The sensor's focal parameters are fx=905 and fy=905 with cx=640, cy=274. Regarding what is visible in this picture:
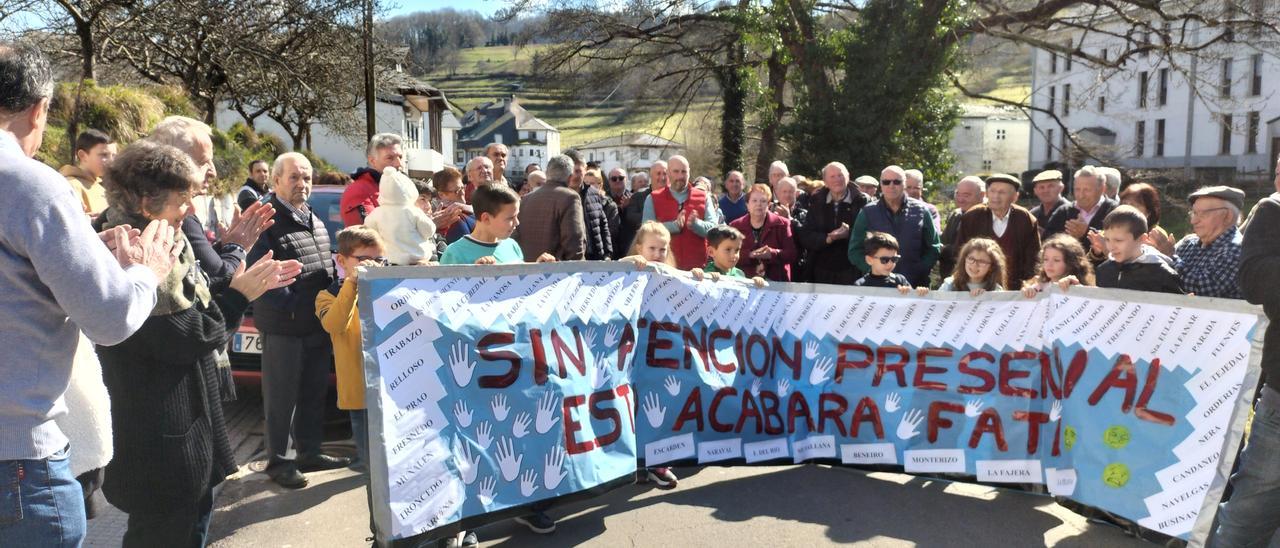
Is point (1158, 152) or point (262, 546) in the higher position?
point (1158, 152)

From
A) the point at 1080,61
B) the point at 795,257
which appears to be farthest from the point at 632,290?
the point at 1080,61

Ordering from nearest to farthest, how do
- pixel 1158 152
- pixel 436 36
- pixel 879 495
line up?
pixel 879 495, pixel 1158 152, pixel 436 36

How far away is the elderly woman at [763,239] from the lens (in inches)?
317

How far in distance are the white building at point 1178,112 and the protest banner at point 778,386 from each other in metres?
13.7

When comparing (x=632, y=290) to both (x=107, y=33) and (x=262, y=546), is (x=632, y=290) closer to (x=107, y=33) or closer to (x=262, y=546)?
(x=262, y=546)

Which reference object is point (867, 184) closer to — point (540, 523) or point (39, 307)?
point (540, 523)

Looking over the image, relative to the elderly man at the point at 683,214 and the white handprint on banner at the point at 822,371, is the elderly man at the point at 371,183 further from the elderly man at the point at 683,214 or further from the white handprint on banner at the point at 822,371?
the white handprint on banner at the point at 822,371

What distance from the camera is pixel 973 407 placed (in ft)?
16.4

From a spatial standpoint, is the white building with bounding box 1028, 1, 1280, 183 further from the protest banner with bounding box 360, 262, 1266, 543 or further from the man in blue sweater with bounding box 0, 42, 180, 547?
the man in blue sweater with bounding box 0, 42, 180, 547

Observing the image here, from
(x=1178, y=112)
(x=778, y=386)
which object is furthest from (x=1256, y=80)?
(x=778, y=386)

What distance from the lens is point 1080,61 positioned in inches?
701


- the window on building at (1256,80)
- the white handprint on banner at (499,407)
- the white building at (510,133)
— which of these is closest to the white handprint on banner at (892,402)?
the white handprint on banner at (499,407)

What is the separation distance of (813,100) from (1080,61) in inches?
218

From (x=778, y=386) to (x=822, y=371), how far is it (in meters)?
0.27
